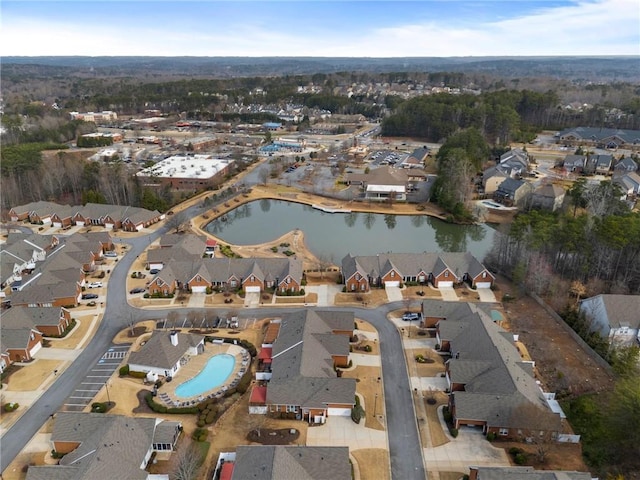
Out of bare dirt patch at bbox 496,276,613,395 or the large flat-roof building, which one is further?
the large flat-roof building

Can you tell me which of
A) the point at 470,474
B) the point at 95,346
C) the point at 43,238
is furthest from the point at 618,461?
the point at 43,238

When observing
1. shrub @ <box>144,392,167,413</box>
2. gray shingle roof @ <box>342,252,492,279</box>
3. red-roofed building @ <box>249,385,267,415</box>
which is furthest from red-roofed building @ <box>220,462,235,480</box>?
gray shingle roof @ <box>342,252,492,279</box>

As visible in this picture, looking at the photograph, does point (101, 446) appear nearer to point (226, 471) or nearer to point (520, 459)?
point (226, 471)

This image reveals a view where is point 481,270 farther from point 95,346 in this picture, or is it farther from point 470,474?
Result: point 95,346

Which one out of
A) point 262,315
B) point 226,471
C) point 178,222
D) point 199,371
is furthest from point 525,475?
point 178,222

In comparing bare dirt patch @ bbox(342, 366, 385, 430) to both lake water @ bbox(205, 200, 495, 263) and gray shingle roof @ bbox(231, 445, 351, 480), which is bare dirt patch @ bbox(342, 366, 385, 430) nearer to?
gray shingle roof @ bbox(231, 445, 351, 480)

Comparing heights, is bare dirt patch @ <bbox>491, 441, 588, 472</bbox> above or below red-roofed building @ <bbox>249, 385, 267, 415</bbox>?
below

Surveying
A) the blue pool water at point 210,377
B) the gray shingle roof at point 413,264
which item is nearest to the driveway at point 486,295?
the gray shingle roof at point 413,264
